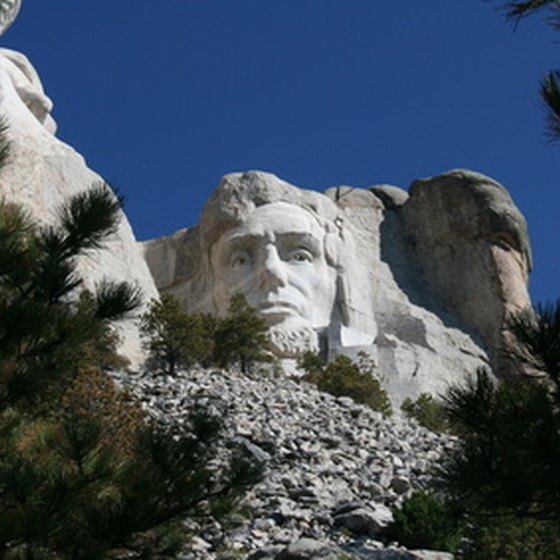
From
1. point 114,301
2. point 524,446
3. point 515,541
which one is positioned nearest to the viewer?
point 524,446

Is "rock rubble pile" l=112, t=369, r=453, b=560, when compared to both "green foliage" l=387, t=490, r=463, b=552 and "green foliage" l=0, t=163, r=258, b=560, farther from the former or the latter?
"green foliage" l=0, t=163, r=258, b=560

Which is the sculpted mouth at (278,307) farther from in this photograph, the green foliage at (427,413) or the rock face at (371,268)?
the green foliage at (427,413)

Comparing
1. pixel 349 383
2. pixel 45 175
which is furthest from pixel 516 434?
pixel 45 175

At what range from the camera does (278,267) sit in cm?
2853

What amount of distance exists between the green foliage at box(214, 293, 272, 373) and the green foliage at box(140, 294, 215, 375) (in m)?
0.37

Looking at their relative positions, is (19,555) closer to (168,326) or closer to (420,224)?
(168,326)

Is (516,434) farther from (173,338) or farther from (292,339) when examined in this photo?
(292,339)

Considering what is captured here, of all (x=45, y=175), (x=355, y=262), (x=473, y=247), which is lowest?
(x=45, y=175)

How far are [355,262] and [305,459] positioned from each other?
13358 mm

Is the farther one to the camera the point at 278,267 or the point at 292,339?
the point at 278,267

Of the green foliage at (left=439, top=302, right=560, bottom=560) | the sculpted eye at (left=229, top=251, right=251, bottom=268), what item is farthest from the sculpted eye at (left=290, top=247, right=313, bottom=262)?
the green foliage at (left=439, top=302, right=560, bottom=560)

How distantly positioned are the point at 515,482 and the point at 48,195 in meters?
15.9

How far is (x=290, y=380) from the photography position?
75.0ft

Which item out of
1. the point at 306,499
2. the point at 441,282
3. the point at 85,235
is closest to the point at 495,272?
the point at 441,282
